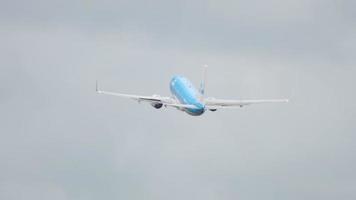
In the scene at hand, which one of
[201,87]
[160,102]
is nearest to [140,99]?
[160,102]

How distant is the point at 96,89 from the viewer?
542 feet

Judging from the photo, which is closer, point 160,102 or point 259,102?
point 259,102

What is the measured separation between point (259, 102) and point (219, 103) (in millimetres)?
8491

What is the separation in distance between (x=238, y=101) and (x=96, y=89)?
2882cm

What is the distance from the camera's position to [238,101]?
178625 millimetres

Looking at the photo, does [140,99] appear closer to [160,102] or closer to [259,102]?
[160,102]

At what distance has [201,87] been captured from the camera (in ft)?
652

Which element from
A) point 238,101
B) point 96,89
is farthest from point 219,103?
point 96,89

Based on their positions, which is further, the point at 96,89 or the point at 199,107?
the point at 199,107

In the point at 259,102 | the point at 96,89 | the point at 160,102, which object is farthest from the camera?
the point at 160,102

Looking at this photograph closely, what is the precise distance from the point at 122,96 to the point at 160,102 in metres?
11.2

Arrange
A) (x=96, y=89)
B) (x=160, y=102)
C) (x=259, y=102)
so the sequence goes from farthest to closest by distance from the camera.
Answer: (x=160, y=102), (x=259, y=102), (x=96, y=89)

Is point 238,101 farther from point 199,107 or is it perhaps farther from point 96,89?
point 96,89

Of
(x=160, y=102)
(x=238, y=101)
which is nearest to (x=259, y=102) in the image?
(x=238, y=101)
